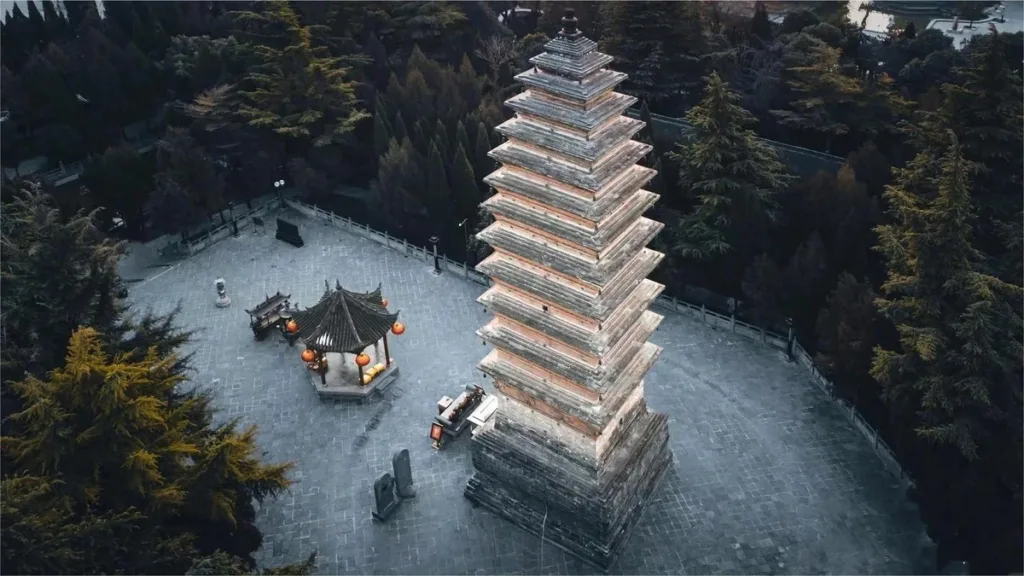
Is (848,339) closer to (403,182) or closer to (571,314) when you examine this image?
(571,314)

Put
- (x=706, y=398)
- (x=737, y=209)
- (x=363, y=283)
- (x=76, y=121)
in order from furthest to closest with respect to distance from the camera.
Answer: (x=76, y=121) → (x=363, y=283) → (x=737, y=209) → (x=706, y=398)

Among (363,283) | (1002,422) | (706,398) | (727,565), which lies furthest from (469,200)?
(1002,422)

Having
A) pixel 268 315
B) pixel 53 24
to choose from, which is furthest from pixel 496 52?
pixel 53 24

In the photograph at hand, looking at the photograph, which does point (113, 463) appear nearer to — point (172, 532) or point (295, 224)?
point (172, 532)

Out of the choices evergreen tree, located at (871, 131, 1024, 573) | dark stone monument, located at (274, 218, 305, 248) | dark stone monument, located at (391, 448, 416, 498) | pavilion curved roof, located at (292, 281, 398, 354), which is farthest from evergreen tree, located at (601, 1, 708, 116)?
dark stone monument, located at (391, 448, 416, 498)

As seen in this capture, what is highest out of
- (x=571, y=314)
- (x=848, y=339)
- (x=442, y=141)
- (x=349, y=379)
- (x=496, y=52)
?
(x=571, y=314)

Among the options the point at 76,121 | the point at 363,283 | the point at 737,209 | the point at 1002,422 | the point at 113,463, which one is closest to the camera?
the point at 113,463

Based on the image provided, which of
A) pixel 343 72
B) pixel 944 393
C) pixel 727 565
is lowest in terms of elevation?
pixel 727 565
